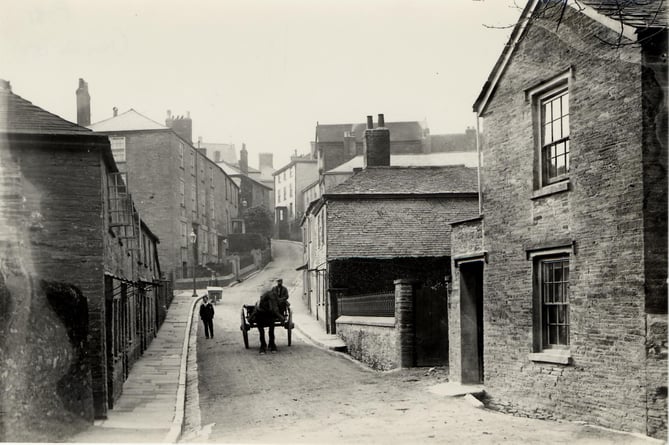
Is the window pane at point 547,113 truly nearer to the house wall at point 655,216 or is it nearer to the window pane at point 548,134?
the window pane at point 548,134

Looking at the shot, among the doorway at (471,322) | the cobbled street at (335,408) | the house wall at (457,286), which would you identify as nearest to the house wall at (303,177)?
the cobbled street at (335,408)

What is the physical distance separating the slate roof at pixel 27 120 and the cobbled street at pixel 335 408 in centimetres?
539

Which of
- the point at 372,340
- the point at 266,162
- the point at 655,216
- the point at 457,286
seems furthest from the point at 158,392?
the point at 266,162

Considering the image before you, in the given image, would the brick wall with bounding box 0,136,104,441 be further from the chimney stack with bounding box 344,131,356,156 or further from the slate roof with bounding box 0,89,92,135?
the chimney stack with bounding box 344,131,356,156

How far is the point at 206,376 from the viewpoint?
58.9ft

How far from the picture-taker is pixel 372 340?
20859mm

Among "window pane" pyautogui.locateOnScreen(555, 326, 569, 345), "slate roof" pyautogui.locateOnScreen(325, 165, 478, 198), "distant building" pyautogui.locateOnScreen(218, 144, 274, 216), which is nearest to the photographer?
"window pane" pyautogui.locateOnScreen(555, 326, 569, 345)

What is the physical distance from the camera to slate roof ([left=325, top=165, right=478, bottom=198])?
99.9 ft

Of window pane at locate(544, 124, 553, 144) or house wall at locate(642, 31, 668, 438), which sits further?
window pane at locate(544, 124, 553, 144)

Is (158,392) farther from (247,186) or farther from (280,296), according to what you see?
(247,186)

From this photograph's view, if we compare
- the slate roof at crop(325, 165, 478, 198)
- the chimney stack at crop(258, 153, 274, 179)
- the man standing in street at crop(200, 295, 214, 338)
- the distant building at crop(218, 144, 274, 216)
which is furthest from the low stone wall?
the chimney stack at crop(258, 153, 274, 179)

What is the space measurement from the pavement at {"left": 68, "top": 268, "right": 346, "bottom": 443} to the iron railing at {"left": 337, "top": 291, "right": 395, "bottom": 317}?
1.14m

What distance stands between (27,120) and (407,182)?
806 inches

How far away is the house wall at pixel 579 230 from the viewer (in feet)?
33.2
